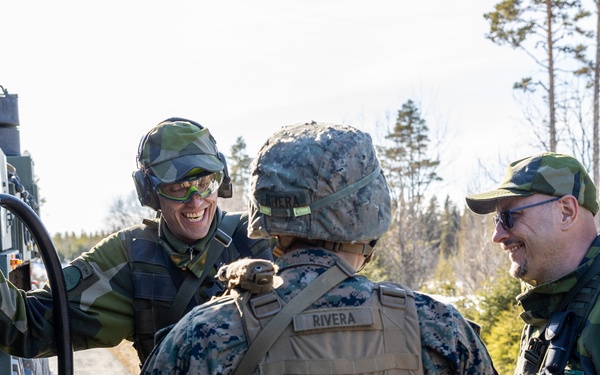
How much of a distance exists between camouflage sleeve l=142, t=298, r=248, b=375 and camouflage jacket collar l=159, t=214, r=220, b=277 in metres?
1.38

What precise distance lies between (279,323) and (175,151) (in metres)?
1.62

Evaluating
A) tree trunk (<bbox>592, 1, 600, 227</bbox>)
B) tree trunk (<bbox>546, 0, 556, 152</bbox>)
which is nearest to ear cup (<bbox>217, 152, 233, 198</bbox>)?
tree trunk (<bbox>592, 1, 600, 227</bbox>)

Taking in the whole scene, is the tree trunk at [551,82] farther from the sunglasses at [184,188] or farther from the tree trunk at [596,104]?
the sunglasses at [184,188]

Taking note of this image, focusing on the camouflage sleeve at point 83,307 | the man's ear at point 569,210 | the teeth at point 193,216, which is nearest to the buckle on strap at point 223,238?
the teeth at point 193,216

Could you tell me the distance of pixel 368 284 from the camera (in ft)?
7.16

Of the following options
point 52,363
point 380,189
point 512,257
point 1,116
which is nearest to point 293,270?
point 380,189

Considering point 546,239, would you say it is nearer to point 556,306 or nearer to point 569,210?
point 569,210

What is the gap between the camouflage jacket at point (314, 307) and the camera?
80.7 inches

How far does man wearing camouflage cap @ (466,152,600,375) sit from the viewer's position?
3281 mm

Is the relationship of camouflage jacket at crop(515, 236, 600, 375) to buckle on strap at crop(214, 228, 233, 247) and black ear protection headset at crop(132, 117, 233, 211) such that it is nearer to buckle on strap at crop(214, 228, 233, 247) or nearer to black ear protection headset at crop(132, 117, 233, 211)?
buckle on strap at crop(214, 228, 233, 247)

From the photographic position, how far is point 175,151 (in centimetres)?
349

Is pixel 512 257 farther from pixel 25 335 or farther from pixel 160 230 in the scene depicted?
pixel 25 335

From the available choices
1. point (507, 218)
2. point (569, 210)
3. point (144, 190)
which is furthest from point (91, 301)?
point (569, 210)

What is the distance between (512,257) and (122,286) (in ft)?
5.85
